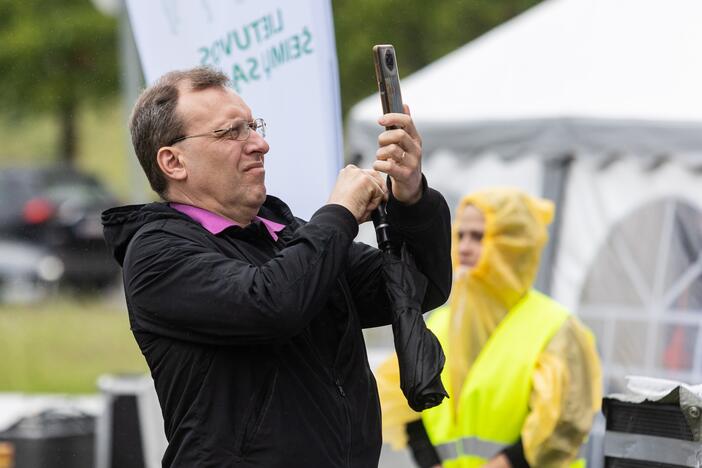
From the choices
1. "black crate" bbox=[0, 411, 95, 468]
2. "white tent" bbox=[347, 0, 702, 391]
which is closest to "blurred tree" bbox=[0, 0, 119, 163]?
"white tent" bbox=[347, 0, 702, 391]

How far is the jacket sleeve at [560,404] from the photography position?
451 centimetres

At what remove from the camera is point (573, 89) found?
7742 millimetres

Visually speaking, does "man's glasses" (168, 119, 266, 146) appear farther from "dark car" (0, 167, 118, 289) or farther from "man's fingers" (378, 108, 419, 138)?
"dark car" (0, 167, 118, 289)

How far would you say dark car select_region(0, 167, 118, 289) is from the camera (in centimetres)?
1889

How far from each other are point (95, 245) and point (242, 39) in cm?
1646

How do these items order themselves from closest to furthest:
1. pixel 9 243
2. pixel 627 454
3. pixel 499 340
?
1. pixel 627 454
2. pixel 499 340
3. pixel 9 243

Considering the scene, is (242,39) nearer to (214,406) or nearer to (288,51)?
(288,51)

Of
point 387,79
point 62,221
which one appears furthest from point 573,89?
point 62,221

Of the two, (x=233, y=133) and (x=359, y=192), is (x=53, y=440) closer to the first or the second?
(x=233, y=133)

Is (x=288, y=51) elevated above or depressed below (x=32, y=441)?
above

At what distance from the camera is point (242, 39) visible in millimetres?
3670

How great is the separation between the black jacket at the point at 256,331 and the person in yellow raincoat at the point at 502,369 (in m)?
1.88

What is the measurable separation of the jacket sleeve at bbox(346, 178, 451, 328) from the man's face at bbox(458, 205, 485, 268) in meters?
2.17

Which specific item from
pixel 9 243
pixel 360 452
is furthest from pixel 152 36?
pixel 9 243
